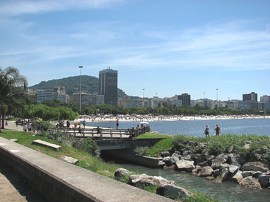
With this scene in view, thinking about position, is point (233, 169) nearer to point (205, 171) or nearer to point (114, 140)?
point (205, 171)

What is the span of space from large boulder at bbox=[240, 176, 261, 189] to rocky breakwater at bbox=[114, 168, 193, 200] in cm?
1594

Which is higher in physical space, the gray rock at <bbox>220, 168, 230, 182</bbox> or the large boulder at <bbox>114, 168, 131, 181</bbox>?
the large boulder at <bbox>114, 168, 131, 181</bbox>

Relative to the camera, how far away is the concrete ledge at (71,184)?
8164 mm

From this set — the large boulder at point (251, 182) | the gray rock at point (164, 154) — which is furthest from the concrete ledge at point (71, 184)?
the gray rock at point (164, 154)

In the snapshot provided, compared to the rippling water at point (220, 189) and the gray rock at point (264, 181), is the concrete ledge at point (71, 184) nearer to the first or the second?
the rippling water at point (220, 189)

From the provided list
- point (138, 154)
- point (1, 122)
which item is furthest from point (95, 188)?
point (1, 122)

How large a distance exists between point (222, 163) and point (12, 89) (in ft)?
83.3

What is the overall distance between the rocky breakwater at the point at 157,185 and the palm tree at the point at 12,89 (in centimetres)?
3492

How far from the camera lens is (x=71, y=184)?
30.3ft

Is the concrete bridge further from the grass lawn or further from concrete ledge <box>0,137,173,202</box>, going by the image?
concrete ledge <box>0,137,173,202</box>

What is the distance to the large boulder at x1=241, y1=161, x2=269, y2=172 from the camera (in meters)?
31.0

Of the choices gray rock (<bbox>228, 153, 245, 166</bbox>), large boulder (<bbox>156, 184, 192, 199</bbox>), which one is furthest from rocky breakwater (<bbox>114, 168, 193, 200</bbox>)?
gray rock (<bbox>228, 153, 245, 166</bbox>)

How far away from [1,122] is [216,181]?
114 ft

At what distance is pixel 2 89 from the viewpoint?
45.8 m
